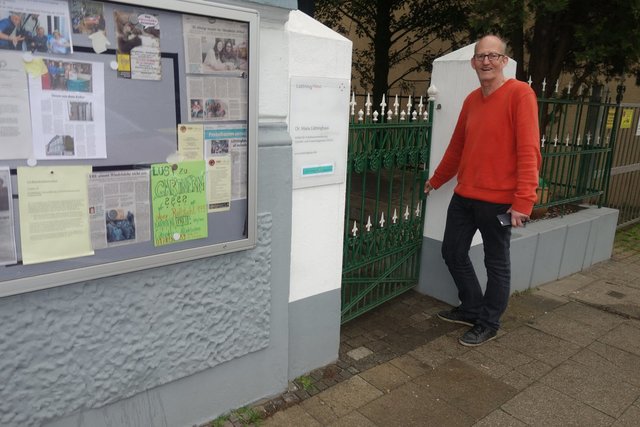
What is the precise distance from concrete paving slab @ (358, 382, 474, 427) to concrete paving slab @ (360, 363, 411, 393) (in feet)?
0.22

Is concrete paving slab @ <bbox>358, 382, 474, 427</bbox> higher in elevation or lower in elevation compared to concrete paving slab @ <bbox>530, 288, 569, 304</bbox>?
lower

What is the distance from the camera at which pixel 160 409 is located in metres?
2.47

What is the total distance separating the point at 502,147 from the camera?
3.32m

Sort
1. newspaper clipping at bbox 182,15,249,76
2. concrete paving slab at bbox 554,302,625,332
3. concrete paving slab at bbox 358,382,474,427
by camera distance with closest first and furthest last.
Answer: newspaper clipping at bbox 182,15,249,76
concrete paving slab at bbox 358,382,474,427
concrete paving slab at bbox 554,302,625,332

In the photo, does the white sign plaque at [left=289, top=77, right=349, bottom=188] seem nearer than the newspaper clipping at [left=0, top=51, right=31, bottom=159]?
No

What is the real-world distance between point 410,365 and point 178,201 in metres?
2.00

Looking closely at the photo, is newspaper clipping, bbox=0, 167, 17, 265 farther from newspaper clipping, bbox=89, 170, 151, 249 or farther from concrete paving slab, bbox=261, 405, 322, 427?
concrete paving slab, bbox=261, 405, 322, 427

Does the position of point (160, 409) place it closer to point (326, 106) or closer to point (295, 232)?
point (295, 232)

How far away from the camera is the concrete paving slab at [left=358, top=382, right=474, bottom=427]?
9.24 ft

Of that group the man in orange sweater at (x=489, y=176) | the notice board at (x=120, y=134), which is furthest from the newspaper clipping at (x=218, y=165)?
the man in orange sweater at (x=489, y=176)

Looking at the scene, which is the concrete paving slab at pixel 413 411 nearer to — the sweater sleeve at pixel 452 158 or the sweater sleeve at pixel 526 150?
the sweater sleeve at pixel 526 150

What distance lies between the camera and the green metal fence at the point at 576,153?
5262 mm

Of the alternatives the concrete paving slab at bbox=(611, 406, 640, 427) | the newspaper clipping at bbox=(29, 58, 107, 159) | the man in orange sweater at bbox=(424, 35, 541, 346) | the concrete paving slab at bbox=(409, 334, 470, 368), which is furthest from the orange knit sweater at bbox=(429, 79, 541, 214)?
the newspaper clipping at bbox=(29, 58, 107, 159)

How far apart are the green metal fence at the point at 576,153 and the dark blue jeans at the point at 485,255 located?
181 cm
